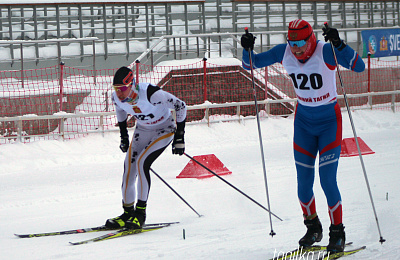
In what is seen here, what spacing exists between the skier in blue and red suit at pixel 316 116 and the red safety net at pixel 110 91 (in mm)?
7551

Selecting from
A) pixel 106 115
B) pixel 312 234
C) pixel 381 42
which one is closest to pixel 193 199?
pixel 312 234

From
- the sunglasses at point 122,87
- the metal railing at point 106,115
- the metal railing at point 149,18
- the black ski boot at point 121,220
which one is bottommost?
the black ski boot at point 121,220

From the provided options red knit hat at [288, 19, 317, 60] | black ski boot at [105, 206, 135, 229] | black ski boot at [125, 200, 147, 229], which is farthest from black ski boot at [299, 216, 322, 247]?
black ski boot at [105, 206, 135, 229]

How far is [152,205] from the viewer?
23.3 ft

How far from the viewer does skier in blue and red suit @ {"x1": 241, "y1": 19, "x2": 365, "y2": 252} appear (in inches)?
179

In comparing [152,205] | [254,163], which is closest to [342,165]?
[254,163]

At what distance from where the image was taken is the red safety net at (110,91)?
12.0 metres

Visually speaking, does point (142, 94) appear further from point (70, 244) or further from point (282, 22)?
point (282, 22)

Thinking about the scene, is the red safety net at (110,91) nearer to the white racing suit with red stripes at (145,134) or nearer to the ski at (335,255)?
the white racing suit with red stripes at (145,134)

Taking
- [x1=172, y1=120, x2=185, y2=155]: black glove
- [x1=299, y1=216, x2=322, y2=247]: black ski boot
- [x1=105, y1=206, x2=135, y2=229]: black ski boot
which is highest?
[x1=172, y1=120, x2=185, y2=155]: black glove

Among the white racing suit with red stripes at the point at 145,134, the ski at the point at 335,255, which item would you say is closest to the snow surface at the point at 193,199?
the ski at the point at 335,255

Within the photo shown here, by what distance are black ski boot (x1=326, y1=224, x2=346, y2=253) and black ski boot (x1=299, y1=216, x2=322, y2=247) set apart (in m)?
0.16

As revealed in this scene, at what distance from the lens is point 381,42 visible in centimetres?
1762

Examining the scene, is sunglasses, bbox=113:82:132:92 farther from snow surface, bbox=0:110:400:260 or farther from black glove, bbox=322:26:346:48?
black glove, bbox=322:26:346:48
